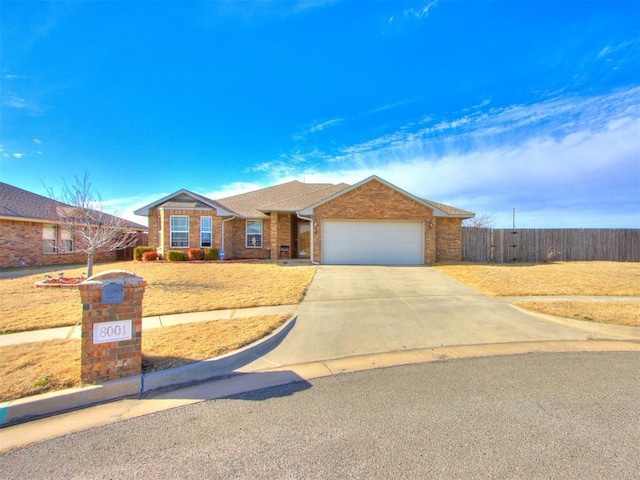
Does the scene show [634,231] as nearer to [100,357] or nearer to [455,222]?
[455,222]

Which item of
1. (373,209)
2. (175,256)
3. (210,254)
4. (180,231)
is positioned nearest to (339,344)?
(373,209)

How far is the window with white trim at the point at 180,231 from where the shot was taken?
18141 millimetres

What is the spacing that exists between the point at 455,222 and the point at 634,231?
1102 centimetres

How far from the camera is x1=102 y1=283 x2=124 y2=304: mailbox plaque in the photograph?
149 inches

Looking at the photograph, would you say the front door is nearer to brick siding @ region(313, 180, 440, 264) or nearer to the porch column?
the porch column

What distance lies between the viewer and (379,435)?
9.55 feet

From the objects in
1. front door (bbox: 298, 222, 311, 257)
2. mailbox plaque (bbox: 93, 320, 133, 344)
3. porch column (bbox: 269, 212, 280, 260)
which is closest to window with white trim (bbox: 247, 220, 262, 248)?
porch column (bbox: 269, 212, 280, 260)

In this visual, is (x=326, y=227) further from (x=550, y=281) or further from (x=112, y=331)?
(x=112, y=331)

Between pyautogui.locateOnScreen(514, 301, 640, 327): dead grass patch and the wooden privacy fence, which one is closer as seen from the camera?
pyautogui.locateOnScreen(514, 301, 640, 327): dead grass patch

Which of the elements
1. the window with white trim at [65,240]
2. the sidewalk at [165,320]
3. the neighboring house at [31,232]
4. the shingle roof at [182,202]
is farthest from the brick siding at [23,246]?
the sidewalk at [165,320]

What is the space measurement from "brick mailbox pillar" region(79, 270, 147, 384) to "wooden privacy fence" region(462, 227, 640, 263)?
57.6 ft

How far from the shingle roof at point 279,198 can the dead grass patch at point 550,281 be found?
29.2 ft

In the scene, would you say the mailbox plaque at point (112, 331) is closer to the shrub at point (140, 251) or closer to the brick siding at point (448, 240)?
the brick siding at point (448, 240)

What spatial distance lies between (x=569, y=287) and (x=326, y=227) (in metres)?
10.0
